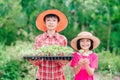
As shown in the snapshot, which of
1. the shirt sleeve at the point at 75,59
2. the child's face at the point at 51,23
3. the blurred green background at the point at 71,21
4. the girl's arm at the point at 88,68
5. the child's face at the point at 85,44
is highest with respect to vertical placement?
the blurred green background at the point at 71,21

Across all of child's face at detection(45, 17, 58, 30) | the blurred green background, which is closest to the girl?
child's face at detection(45, 17, 58, 30)

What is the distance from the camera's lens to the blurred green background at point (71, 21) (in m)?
10.3

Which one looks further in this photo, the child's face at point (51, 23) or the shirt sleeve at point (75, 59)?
the child's face at point (51, 23)

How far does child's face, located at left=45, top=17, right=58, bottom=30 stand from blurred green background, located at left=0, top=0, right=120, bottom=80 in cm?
328

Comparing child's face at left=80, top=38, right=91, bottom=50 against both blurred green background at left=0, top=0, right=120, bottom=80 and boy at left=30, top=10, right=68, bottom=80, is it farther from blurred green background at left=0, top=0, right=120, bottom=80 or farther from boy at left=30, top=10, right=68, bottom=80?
blurred green background at left=0, top=0, right=120, bottom=80

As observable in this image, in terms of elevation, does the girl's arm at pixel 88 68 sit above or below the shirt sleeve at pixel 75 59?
below

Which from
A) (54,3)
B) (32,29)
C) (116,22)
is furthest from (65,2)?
(116,22)

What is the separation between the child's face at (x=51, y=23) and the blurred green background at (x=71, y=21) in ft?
10.7

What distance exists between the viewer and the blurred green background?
10.3 m

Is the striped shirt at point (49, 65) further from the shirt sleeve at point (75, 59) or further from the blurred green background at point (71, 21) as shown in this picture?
the blurred green background at point (71, 21)

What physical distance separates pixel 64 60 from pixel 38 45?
1.48ft

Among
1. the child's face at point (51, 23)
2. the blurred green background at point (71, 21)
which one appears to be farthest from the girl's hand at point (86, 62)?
the blurred green background at point (71, 21)

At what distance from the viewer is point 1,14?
10531 mm

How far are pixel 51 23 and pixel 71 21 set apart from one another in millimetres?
5215
